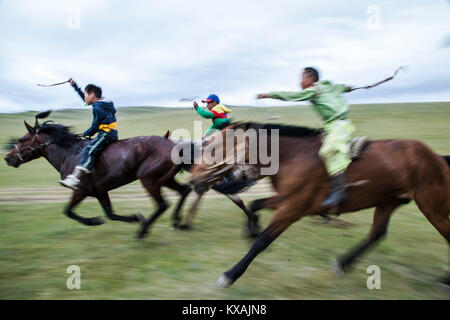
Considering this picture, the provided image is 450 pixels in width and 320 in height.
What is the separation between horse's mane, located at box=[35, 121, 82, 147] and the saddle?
16.1 ft

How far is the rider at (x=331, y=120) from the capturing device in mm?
4355

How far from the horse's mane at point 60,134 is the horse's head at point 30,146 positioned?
99 mm

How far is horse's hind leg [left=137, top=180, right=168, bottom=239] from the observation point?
253 inches

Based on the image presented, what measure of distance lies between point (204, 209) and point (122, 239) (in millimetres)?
2924

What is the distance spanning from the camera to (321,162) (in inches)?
173

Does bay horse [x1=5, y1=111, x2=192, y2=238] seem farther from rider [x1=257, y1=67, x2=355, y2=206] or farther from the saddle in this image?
the saddle

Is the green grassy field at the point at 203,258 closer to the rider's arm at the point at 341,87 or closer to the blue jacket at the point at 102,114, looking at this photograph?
the rider's arm at the point at 341,87

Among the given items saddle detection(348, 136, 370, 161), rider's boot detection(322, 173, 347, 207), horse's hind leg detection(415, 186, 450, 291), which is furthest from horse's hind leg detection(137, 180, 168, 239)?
horse's hind leg detection(415, 186, 450, 291)

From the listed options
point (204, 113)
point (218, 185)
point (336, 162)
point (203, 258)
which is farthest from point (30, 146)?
point (336, 162)

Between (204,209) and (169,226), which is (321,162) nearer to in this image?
(169,226)

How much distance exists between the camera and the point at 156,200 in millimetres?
6551

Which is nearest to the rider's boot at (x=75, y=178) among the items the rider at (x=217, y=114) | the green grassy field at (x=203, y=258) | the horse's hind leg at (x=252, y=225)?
the green grassy field at (x=203, y=258)
